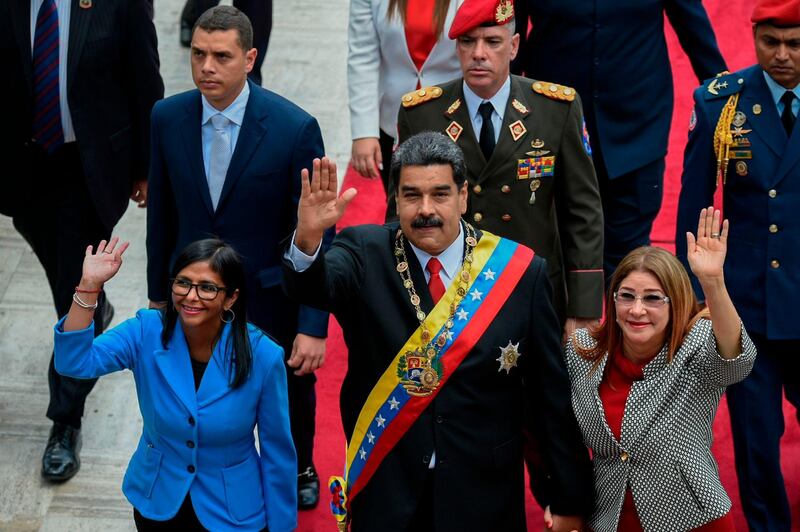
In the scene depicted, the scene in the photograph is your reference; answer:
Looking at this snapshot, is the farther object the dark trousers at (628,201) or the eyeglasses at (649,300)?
the dark trousers at (628,201)

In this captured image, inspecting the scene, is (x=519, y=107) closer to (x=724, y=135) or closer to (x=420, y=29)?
(x=724, y=135)

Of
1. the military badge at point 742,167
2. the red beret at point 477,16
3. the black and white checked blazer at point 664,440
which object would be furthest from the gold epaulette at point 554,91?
the black and white checked blazer at point 664,440

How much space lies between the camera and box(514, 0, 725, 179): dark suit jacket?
225 inches

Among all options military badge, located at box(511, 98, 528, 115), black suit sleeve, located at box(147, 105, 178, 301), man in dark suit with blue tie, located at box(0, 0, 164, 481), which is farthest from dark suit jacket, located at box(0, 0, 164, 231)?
military badge, located at box(511, 98, 528, 115)

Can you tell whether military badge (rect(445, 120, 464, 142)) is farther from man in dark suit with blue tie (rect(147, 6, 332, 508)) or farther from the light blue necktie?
the light blue necktie

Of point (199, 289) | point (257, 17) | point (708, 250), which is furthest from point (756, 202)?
point (257, 17)

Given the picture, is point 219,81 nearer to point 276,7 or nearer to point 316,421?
point 316,421

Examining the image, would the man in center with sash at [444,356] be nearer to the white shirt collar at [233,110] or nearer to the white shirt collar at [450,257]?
the white shirt collar at [450,257]

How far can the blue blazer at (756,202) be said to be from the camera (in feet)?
16.3

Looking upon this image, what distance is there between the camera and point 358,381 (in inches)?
169

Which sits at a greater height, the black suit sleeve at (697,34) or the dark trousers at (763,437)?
the black suit sleeve at (697,34)

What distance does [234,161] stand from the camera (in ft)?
16.3

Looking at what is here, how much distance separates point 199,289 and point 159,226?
0.87 m

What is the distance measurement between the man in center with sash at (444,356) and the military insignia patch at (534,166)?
67 centimetres
